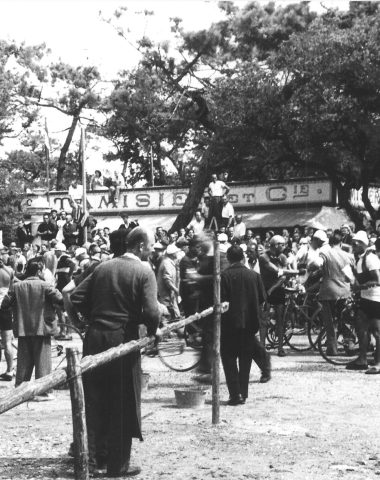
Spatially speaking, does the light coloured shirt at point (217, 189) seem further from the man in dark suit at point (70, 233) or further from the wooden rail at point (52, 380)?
the wooden rail at point (52, 380)

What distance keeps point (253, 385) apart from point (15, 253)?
14.0 meters

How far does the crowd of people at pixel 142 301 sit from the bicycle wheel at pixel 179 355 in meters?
0.43

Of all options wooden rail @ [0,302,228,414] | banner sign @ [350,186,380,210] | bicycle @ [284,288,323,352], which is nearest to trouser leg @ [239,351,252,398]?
wooden rail @ [0,302,228,414]

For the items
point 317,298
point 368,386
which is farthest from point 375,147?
point 368,386

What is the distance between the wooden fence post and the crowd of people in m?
1.34

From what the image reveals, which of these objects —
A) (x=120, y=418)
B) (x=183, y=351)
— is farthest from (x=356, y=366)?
(x=120, y=418)

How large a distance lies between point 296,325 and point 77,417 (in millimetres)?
9760

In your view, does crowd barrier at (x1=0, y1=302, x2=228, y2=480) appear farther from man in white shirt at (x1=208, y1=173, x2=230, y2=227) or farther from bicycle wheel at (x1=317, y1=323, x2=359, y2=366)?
man in white shirt at (x1=208, y1=173, x2=230, y2=227)

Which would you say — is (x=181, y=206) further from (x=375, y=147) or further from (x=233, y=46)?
(x=375, y=147)

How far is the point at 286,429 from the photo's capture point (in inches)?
334

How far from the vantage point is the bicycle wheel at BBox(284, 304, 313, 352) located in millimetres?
14555

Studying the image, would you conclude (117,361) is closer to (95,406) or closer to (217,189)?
(95,406)

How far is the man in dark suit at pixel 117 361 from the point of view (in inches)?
265

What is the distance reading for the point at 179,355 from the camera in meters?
13.2
